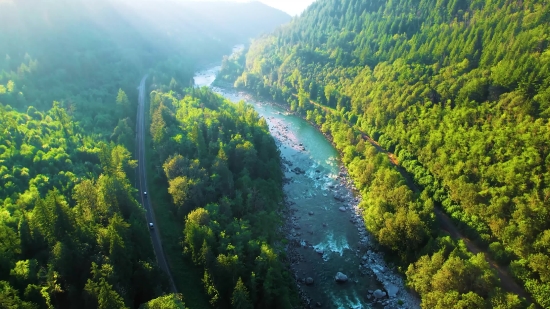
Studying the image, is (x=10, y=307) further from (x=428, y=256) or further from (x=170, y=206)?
(x=428, y=256)

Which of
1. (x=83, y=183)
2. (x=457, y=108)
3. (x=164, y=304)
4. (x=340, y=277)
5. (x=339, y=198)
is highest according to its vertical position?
(x=457, y=108)

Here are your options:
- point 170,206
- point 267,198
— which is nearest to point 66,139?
point 170,206

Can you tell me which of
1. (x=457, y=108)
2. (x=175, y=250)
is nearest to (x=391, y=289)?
(x=175, y=250)

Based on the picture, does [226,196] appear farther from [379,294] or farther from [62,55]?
[62,55]

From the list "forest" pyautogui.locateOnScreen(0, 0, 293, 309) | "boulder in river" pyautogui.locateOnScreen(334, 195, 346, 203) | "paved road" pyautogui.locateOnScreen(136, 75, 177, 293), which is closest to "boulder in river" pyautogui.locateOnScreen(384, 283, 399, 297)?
"forest" pyautogui.locateOnScreen(0, 0, 293, 309)

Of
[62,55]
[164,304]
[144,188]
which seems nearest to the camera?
[164,304]

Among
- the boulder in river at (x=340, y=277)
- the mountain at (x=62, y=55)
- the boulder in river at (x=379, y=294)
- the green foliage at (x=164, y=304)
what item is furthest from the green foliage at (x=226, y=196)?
the mountain at (x=62, y=55)

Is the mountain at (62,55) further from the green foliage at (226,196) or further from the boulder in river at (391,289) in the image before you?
the boulder in river at (391,289)
